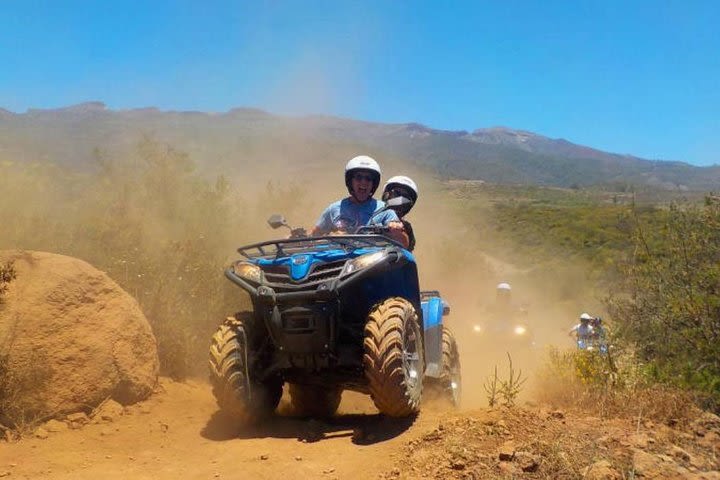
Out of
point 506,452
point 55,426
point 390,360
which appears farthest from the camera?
point 55,426

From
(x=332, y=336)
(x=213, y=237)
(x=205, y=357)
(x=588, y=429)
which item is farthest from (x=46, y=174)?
(x=588, y=429)

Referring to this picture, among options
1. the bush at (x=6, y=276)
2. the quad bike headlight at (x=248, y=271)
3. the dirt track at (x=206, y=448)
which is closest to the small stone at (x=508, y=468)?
the dirt track at (x=206, y=448)

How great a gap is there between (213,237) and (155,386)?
581 cm

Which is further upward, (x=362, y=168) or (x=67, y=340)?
(x=362, y=168)

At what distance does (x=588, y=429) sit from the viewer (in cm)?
458

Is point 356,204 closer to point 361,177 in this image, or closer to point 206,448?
point 361,177

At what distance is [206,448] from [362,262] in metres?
1.86

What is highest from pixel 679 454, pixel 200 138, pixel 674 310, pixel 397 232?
pixel 200 138

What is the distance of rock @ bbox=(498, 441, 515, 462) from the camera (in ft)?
13.3

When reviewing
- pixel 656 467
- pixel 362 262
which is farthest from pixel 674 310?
pixel 362 262

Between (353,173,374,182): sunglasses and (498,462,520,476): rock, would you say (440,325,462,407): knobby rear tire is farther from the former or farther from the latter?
(498,462,520,476): rock

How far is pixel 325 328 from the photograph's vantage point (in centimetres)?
511

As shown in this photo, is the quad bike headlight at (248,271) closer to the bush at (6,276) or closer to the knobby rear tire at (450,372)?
the bush at (6,276)

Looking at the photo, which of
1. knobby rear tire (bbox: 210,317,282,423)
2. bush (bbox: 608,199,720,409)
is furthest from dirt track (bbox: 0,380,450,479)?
bush (bbox: 608,199,720,409)
